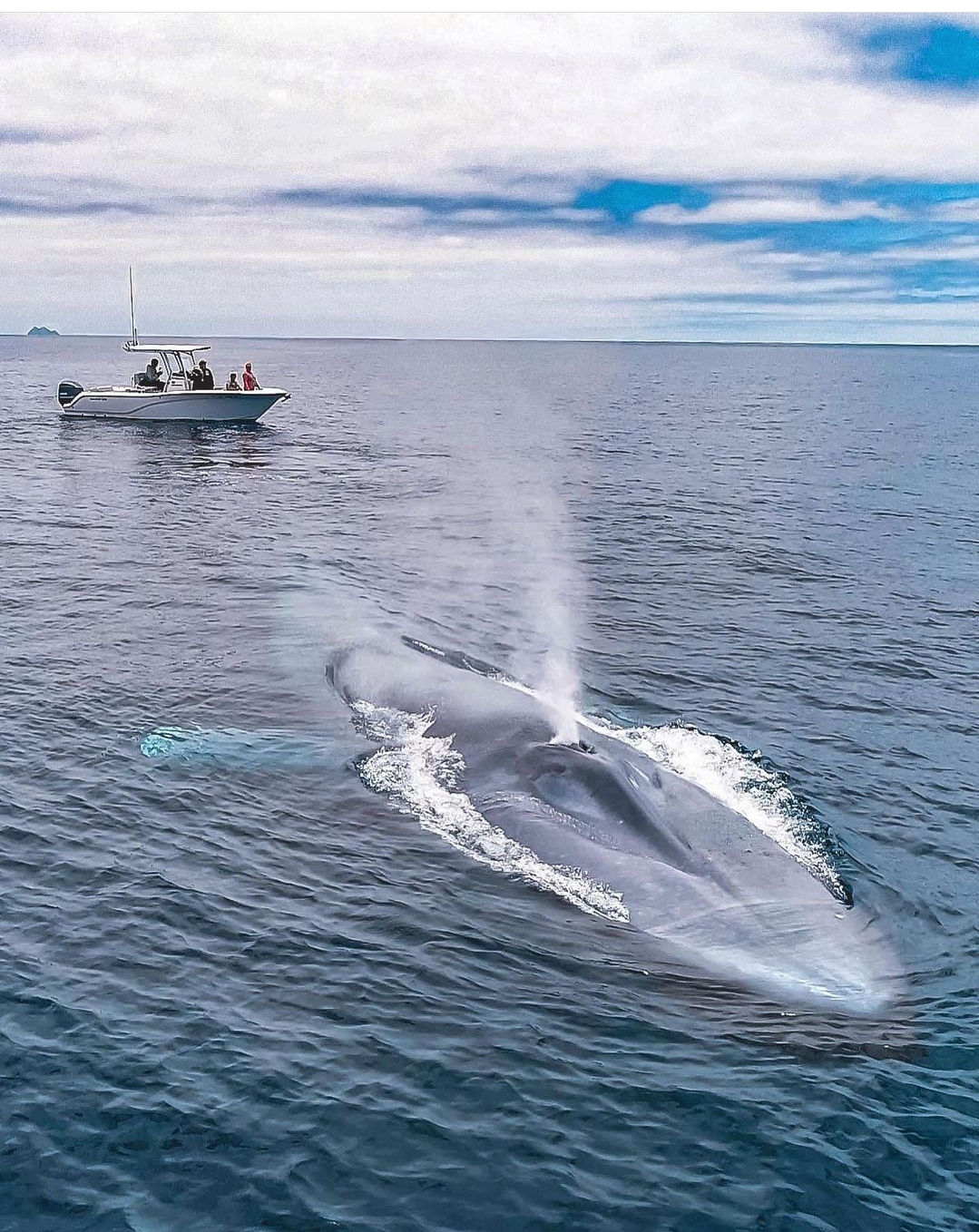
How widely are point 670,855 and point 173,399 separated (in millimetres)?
74139

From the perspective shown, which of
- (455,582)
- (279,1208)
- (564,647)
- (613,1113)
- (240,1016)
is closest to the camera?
(279,1208)

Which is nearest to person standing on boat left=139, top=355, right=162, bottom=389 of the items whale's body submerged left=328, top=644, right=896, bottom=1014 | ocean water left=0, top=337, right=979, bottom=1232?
ocean water left=0, top=337, right=979, bottom=1232

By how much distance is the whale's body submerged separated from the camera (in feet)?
54.1

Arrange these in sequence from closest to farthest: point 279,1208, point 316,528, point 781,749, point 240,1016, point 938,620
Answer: point 279,1208, point 240,1016, point 781,749, point 938,620, point 316,528

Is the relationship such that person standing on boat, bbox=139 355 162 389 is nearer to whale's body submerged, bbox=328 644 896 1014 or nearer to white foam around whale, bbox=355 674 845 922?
white foam around whale, bbox=355 674 845 922

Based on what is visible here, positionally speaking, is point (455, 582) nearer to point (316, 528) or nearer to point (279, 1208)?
point (316, 528)

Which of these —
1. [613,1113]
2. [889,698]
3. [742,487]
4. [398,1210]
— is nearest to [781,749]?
[889,698]

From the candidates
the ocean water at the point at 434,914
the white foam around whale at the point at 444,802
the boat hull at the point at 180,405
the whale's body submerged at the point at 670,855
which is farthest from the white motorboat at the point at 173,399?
the whale's body submerged at the point at 670,855

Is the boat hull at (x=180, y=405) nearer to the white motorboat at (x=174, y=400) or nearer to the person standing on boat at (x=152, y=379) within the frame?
the white motorboat at (x=174, y=400)

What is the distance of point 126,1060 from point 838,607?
101ft

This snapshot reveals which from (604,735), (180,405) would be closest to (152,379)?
(180,405)

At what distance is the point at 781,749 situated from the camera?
2588 centimetres

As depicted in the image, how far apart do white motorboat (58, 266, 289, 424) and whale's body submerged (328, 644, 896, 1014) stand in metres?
65.9

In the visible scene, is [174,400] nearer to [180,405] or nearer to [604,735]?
[180,405]
